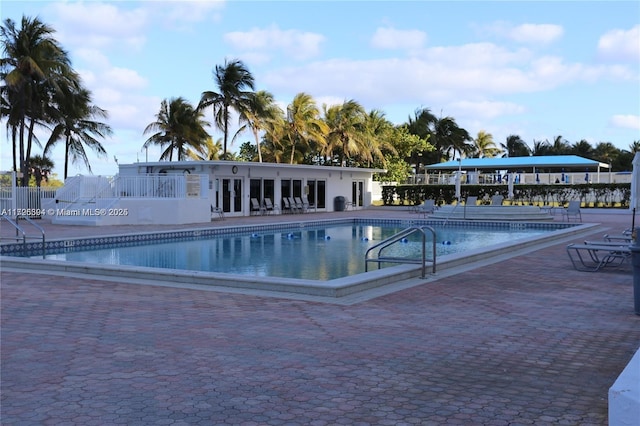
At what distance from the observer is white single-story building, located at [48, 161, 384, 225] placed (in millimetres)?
21219

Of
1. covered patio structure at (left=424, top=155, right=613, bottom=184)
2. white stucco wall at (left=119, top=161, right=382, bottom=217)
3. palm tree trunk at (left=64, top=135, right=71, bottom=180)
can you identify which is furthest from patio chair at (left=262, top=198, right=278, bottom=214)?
palm tree trunk at (left=64, top=135, right=71, bottom=180)

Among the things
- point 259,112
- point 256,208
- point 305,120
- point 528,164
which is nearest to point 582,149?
point 528,164

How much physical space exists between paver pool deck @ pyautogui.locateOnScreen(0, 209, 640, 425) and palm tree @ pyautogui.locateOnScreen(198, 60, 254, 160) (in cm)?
2757

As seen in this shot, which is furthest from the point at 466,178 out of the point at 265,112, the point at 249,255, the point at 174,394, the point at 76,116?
the point at 174,394

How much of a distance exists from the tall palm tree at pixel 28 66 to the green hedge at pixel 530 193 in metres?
19.9

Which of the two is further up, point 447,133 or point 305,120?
point 447,133

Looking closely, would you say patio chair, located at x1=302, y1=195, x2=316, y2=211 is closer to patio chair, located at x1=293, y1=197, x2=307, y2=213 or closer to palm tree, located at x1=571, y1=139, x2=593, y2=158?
patio chair, located at x1=293, y1=197, x2=307, y2=213

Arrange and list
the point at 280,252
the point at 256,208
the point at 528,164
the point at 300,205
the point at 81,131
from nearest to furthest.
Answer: the point at 280,252 → the point at 256,208 → the point at 300,205 → the point at 81,131 → the point at 528,164

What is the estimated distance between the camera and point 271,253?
1402cm

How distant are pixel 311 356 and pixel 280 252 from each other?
31.1ft

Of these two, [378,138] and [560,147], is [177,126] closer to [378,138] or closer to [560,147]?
[378,138]

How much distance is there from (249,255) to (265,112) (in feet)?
74.6

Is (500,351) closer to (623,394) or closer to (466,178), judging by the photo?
(623,394)

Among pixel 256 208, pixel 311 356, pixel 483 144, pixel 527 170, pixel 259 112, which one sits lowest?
pixel 311 356
